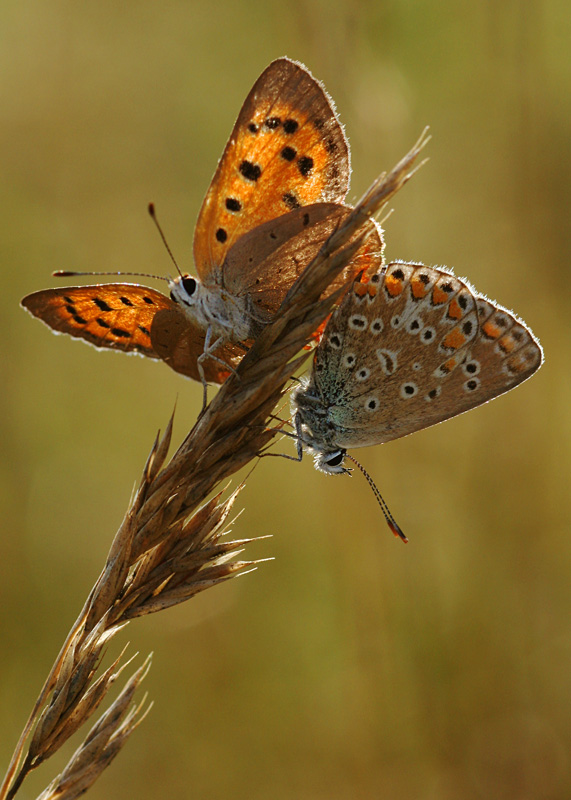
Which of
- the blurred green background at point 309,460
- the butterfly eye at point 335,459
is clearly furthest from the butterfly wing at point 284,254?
the blurred green background at point 309,460

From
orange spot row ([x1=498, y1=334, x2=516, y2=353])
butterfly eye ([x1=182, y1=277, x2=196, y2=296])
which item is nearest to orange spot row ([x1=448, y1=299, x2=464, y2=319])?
orange spot row ([x1=498, y1=334, x2=516, y2=353])

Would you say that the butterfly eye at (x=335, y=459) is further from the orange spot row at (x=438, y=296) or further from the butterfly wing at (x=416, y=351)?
the orange spot row at (x=438, y=296)

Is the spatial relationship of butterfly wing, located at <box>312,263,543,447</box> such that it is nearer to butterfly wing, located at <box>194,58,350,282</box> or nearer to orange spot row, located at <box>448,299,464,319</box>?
orange spot row, located at <box>448,299,464,319</box>

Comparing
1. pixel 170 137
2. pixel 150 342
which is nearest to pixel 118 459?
pixel 150 342

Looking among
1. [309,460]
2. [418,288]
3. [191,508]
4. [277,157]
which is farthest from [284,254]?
[309,460]

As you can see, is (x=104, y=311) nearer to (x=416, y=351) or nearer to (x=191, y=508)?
(x=191, y=508)

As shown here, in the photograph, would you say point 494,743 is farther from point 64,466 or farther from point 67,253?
point 67,253

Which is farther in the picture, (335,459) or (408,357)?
(335,459)
